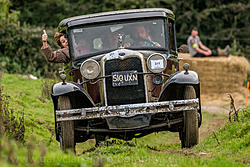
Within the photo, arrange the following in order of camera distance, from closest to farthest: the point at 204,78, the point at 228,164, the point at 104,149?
1. the point at 228,164
2. the point at 104,149
3. the point at 204,78

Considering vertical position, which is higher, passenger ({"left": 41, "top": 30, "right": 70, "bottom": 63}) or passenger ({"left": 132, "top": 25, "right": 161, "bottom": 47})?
passenger ({"left": 132, "top": 25, "right": 161, "bottom": 47})

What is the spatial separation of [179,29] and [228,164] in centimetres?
2546

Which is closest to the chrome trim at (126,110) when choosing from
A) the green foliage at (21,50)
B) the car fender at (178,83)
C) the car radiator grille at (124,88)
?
the car fender at (178,83)

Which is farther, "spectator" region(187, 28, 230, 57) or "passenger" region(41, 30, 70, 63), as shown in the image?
"spectator" region(187, 28, 230, 57)

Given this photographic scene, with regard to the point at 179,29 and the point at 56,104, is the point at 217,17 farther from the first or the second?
the point at 56,104

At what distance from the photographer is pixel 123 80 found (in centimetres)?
911

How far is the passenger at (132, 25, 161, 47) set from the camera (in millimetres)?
9984

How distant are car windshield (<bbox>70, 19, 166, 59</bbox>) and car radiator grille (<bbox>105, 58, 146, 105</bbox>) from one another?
830mm

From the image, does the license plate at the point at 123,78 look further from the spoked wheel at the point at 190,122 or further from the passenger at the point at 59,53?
the passenger at the point at 59,53

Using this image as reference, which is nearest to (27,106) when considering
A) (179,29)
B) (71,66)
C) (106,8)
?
(71,66)

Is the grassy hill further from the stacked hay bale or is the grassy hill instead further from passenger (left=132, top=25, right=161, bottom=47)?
the stacked hay bale

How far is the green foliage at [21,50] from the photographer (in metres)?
22.2

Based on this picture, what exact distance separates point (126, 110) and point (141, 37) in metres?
1.76

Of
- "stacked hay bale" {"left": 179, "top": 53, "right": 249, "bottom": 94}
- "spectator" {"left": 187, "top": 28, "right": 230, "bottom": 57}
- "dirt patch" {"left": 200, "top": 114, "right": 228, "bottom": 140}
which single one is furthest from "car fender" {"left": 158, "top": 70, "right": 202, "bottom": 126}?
"stacked hay bale" {"left": 179, "top": 53, "right": 249, "bottom": 94}
